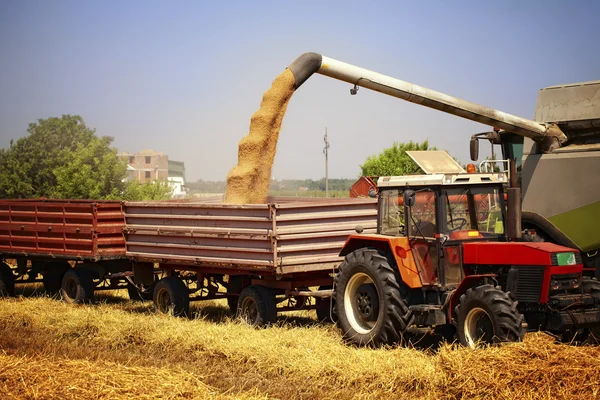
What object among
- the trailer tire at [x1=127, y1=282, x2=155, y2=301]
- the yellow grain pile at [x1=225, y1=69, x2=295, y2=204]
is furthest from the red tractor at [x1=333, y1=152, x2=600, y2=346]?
the trailer tire at [x1=127, y1=282, x2=155, y2=301]

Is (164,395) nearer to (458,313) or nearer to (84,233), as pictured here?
(458,313)

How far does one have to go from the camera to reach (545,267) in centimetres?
860

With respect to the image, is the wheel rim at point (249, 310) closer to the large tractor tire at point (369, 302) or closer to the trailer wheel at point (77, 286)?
the large tractor tire at point (369, 302)

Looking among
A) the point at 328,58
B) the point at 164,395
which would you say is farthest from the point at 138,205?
the point at 164,395

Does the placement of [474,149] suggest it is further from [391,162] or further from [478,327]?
[391,162]

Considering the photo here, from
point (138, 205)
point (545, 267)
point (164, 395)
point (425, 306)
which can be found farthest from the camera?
point (138, 205)

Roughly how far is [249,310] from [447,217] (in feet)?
13.1

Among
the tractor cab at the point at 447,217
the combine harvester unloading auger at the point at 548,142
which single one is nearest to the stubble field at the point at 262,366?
the tractor cab at the point at 447,217

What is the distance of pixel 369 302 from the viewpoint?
10.1 meters

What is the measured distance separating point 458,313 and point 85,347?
4.75 m

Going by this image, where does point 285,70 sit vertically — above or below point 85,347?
above

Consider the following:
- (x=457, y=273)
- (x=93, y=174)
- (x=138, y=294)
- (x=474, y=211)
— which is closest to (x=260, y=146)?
(x=474, y=211)

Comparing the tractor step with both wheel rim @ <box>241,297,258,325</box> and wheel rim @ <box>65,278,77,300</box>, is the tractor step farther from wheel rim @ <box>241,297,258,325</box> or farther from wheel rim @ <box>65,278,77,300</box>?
wheel rim @ <box>65,278,77,300</box>

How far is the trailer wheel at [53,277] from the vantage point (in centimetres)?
1672
